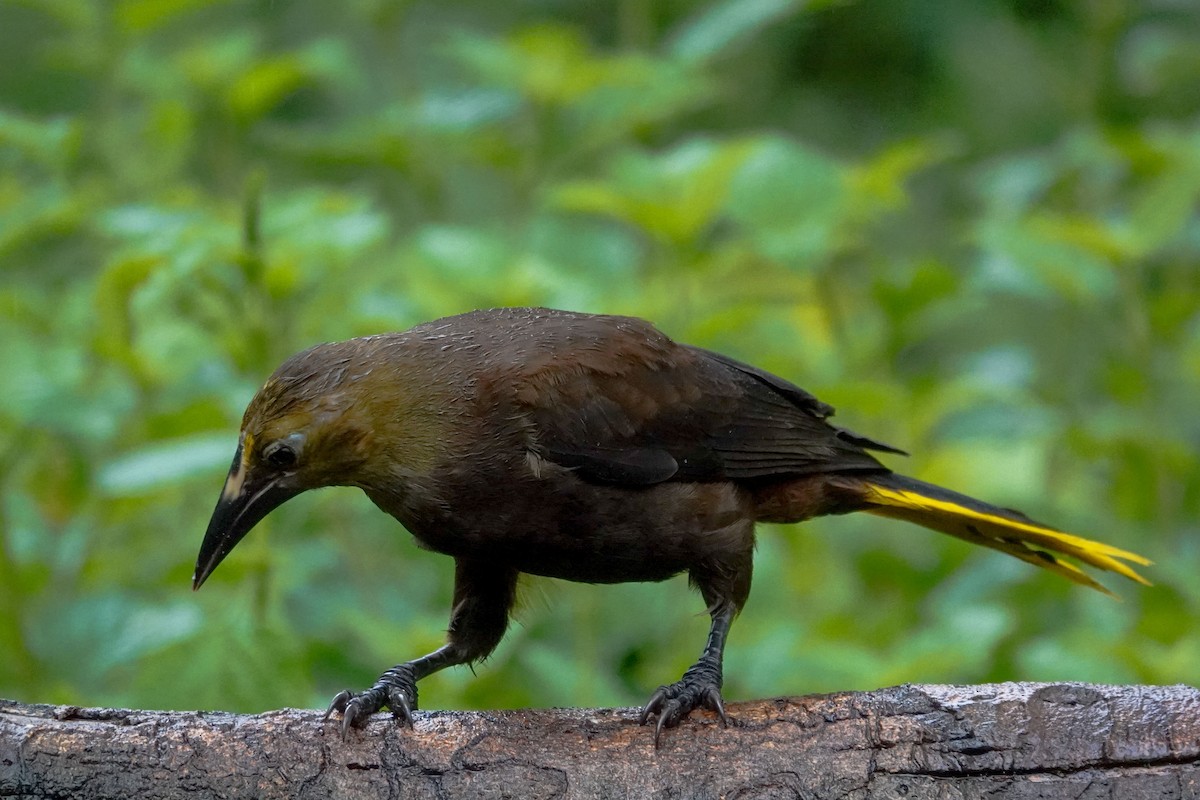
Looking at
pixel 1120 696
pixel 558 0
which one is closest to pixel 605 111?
pixel 1120 696

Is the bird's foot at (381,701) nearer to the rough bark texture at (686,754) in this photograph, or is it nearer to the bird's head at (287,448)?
the rough bark texture at (686,754)

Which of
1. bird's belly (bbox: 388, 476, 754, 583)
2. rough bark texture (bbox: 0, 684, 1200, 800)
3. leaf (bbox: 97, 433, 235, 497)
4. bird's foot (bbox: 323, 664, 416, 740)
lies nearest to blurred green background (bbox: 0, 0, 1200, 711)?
leaf (bbox: 97, 433, 235, 497)

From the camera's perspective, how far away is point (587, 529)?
317cm

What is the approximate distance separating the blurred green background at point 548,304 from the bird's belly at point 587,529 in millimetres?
207

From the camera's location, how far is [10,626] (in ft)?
13.3

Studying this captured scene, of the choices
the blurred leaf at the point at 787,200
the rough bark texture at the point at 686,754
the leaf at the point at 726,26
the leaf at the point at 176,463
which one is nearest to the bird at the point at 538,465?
the rough bark texture at the point at 686,754

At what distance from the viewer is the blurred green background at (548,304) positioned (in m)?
4.00

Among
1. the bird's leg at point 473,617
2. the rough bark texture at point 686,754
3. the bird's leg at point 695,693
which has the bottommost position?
the rough bark texture at point 686,754

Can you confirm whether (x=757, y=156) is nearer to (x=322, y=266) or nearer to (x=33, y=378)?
(x=322, y=266)

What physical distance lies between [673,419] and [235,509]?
105cm

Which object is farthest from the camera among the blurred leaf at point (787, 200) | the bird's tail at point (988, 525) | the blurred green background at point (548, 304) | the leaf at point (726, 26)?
the leaf at point (726, 26)

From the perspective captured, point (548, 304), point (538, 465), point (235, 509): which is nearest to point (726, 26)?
point (548, 304)

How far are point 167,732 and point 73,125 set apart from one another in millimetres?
2338

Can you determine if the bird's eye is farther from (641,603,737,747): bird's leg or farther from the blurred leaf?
the blurred leaf
